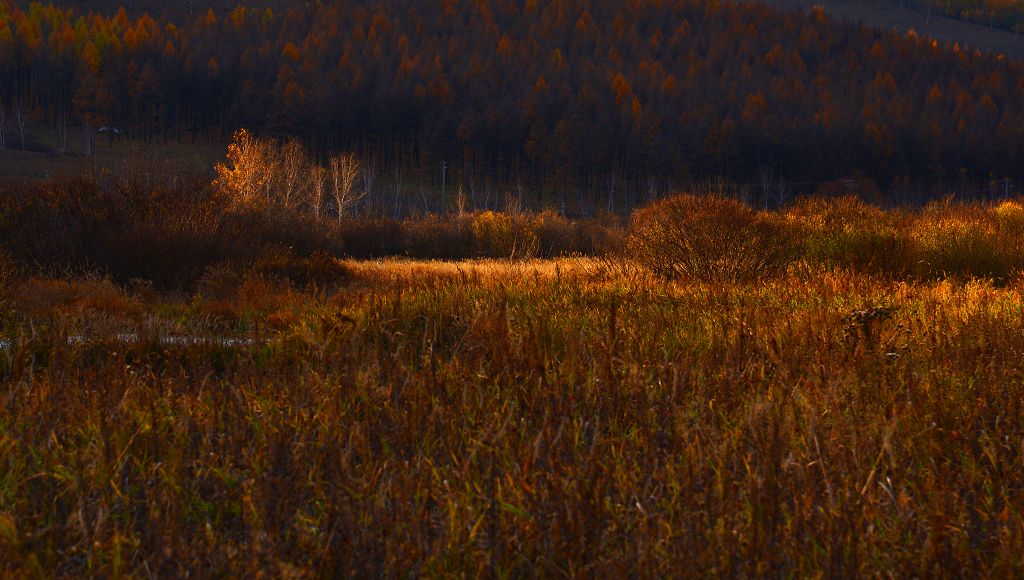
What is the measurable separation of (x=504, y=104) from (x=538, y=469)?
101913mm

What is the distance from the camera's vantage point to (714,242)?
1552 cm

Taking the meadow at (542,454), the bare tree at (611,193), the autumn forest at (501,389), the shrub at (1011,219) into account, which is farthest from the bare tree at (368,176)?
the meadow at (542,454)

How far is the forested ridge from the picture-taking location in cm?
9625

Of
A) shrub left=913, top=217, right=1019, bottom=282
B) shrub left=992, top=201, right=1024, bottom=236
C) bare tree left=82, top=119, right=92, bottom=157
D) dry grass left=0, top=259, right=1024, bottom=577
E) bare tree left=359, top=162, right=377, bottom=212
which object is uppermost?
bare tree left=82, top=119, right=92, bottom=157

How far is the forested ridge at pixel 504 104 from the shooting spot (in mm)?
96250

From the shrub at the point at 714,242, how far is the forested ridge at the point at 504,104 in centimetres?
7784

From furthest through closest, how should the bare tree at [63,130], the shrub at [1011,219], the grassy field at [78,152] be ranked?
the bare tree at [63,130] < the grassy field at [78,152] < the shrub at [1011,219]

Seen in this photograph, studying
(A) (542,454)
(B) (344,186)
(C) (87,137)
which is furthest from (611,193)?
(A) (542,454)

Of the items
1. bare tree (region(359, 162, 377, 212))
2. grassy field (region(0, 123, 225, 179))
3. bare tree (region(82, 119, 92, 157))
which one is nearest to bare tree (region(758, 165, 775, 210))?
bare tree (region(359, 162, 377, 212))

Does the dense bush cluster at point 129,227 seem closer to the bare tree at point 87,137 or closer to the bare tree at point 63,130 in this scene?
the bare tree at point 87,137

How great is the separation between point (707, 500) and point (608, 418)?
147cm

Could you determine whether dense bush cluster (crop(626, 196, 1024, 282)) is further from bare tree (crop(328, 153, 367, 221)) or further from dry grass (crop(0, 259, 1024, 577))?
bare tree (crop(328, 153, 367, 221))

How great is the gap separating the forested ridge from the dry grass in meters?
89.5

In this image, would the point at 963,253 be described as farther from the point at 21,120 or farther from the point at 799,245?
the point at 21,120
